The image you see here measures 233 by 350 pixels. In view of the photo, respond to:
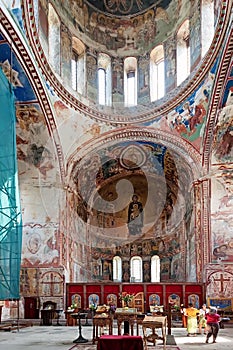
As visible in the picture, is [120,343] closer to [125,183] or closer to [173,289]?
[173,289]

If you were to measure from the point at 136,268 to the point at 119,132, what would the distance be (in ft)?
30.8

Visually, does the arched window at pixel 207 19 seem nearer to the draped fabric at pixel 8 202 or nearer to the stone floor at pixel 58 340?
the draped fabric at pixel 8 202

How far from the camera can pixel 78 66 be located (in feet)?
69.8

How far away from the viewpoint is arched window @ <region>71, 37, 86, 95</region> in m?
20.8

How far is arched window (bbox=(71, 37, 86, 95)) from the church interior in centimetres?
5

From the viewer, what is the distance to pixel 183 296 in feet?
65.2

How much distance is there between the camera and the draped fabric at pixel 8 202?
14547mm

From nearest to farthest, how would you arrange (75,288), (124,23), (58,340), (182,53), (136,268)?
(58,340)
(75,288)
(182,53)
(124,23)
(136,268)

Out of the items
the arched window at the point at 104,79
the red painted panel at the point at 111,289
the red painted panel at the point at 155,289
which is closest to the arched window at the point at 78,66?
the arched window at the point at 104,79

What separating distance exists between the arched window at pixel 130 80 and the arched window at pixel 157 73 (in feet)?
2.85

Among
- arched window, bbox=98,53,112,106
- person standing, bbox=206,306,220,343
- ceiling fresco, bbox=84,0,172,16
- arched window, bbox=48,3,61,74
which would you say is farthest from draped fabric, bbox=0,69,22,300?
ceiling fresco, bbox=84,0,172,16

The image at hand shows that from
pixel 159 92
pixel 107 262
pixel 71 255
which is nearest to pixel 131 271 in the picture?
pixel 107 262

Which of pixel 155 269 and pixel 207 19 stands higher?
pixel 207 19

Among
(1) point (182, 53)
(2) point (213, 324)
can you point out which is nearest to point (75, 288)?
(2) point (213, 324)
